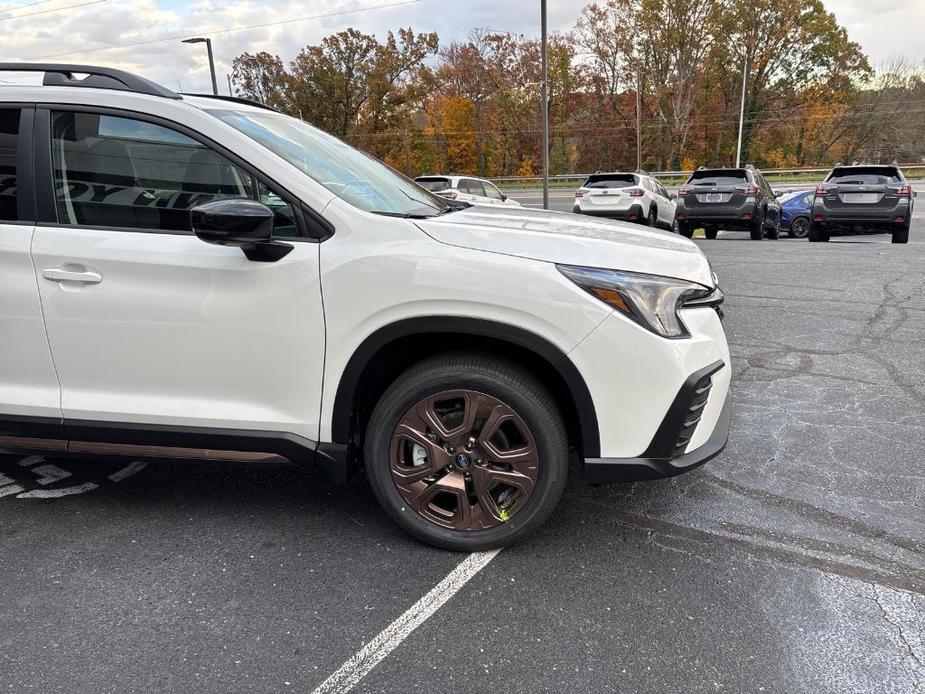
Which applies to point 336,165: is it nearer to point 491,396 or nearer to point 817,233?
point 491,396

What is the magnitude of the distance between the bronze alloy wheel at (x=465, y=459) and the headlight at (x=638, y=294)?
0.55m

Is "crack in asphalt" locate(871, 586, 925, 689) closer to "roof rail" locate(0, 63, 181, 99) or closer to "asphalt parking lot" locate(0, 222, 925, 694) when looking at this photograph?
"asphalt parking lot" locate(0, 222, 925, 694)

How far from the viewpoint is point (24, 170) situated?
9.11ft

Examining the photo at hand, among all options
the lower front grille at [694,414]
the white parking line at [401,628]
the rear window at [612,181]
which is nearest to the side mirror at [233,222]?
the white parking line at [401,628]

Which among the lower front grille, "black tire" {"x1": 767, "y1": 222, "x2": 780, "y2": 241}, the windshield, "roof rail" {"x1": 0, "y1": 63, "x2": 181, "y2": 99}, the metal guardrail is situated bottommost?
"black tire" {"x1": 767, "y1": 222, "x2": 780, "y2": 241}

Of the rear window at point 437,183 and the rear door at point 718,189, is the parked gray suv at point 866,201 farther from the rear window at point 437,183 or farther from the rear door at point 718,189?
the rear window at point 437,183

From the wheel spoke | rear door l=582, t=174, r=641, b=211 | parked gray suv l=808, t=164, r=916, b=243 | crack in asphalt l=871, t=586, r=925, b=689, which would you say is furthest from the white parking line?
rear door l=582, t=174, r=641, b=211

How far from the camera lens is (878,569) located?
8.40 feet

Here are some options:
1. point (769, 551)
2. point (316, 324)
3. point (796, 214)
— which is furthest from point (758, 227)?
point (316, 324)

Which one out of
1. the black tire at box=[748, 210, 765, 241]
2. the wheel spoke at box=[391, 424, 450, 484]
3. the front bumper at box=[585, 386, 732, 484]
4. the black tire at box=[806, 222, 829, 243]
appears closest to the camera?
the front bumper at box=[585, 386, 732, 484]

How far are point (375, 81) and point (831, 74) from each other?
3141 centimetres

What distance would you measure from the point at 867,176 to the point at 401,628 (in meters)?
13.8

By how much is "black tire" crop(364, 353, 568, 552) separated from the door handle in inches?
48.7

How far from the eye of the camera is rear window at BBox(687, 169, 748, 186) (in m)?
14.1
